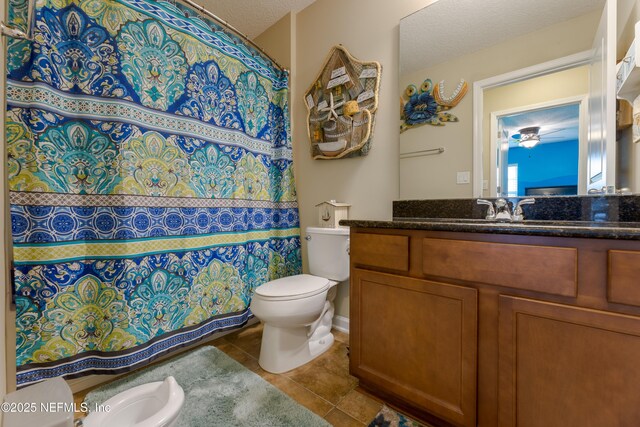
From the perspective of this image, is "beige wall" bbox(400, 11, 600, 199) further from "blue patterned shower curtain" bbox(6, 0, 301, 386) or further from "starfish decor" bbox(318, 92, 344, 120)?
"blue patterned shower curtain" bbox(6, 0, 301, 386)

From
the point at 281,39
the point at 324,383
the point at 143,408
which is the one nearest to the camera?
the point at 143,408

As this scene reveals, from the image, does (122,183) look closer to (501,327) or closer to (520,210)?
(501,327)

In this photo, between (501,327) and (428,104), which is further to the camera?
(428,104)

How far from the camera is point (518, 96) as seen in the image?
1340 mm

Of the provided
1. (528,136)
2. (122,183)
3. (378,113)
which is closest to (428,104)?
(378,113)

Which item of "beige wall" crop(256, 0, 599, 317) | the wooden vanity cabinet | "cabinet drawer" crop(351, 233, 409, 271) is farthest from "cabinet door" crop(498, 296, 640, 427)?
"beige wall" crop(256, 0, 599, 317)

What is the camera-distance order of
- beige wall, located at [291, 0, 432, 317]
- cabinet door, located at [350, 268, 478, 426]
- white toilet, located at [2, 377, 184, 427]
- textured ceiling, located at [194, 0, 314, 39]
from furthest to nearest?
textured ceiling, located at [194, 0, 314, 39], beige wall, located at [291, 0, 432, 317], cabinet door, located at [350, 268, 478, 426], white toilet, located at [2, 377, 184, 427]

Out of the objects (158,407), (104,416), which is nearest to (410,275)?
(158,407)

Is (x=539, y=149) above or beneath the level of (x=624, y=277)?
above

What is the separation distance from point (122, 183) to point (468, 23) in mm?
1949

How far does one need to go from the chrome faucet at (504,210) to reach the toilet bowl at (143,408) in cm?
149

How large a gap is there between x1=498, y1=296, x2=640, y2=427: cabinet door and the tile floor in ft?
1.88

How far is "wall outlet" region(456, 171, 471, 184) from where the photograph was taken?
1.47 m

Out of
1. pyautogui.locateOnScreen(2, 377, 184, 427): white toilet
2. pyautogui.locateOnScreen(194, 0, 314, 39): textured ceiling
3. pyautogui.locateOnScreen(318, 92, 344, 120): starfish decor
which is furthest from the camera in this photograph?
pyautogui.locateOnScreen(194, 0, 314, 39): textured ceiling
